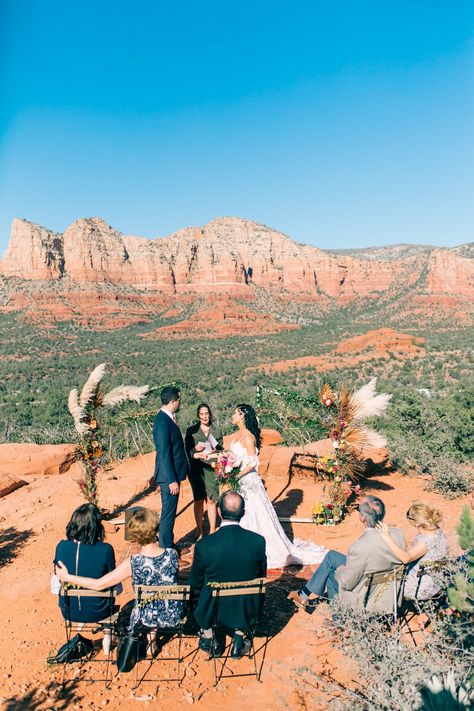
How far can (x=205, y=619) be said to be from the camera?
3.75 meters

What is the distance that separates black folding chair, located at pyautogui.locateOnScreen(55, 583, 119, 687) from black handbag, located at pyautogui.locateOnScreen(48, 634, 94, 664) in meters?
0.02

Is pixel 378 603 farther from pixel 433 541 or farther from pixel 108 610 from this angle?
pixel 108 610

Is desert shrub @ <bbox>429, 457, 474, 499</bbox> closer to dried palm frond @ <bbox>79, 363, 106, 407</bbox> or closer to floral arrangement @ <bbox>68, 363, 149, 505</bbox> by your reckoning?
floral arrangement @ <bbox>68, 363, 149, 505</bbox>

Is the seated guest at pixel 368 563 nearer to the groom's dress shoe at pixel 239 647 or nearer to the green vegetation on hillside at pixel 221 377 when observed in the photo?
the groom's dress shoe at pixel 239 647

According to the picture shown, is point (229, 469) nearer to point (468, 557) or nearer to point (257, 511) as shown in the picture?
point (257, 511)

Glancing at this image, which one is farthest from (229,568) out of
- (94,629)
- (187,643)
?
(94,629)

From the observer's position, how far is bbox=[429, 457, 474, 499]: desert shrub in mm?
8141

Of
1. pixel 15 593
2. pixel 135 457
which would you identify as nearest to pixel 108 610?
pixel 15 593

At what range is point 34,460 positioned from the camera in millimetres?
10664

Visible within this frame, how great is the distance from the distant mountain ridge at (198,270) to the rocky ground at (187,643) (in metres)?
81.9

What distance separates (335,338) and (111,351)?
2946 cm

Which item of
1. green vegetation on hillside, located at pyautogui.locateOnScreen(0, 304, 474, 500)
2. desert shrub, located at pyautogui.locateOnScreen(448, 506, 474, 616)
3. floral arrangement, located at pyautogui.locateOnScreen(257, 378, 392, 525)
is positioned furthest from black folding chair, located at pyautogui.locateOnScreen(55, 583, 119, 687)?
floral arrangement, located at pyautogui.locateOnScreen(257, 378, 392, 525)

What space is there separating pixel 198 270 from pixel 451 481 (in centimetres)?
10402

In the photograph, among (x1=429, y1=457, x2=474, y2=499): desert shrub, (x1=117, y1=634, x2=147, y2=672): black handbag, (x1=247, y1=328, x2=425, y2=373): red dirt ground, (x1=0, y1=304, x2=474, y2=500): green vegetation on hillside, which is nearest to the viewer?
(x1=117, y1=634, x2=147, y2=672): black handbag
